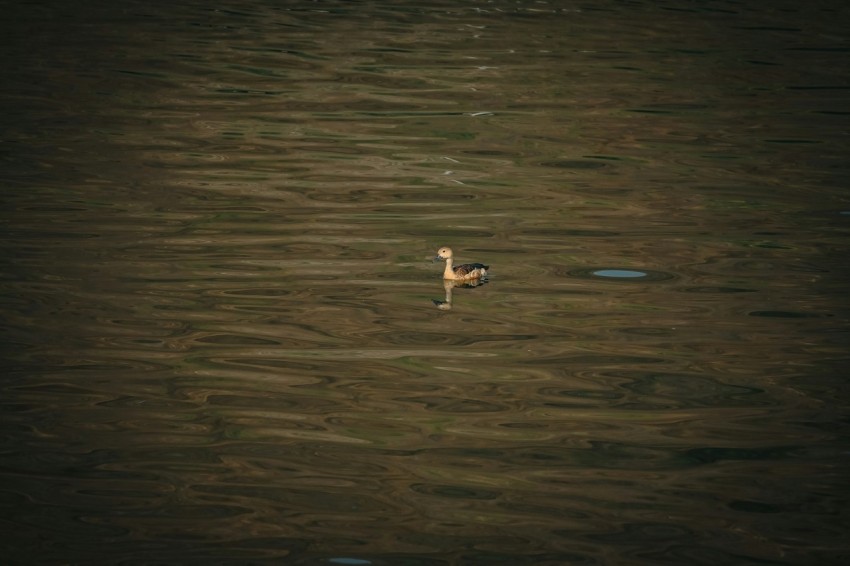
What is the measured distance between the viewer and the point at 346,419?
8.20 metres

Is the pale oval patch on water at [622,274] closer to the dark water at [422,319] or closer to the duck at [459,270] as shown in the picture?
the dark water at [422,319]

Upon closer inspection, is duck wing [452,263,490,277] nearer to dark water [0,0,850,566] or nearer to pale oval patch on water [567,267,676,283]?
dark water [0,0,850,566]

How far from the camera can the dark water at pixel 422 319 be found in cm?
703

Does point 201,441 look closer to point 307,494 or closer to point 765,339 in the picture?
point 307,494

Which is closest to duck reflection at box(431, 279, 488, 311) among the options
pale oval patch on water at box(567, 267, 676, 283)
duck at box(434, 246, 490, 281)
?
duck at box(434, 246, 490, 281)

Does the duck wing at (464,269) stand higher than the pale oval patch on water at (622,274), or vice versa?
the duck wing at (464,269)

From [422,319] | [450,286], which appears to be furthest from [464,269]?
[422,319]

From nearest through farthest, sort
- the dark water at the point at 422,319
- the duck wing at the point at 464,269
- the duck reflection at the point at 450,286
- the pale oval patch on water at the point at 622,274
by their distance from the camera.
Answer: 1. the dark water at the point at 422,319
2. the duck reflection at the point at 450,286
3. the duck wing at the point at 464,269
4. the pale oval patch on water at the point at 622,274

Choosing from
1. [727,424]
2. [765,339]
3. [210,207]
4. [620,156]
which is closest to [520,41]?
[620,156]

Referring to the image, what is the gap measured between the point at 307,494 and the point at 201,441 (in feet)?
3.00

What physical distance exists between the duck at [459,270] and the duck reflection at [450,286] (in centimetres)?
3

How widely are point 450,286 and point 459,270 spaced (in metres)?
0.20

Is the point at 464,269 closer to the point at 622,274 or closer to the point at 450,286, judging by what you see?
the point at 450,286

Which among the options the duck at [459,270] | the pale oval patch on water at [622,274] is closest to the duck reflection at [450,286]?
the duck at [459,270]
